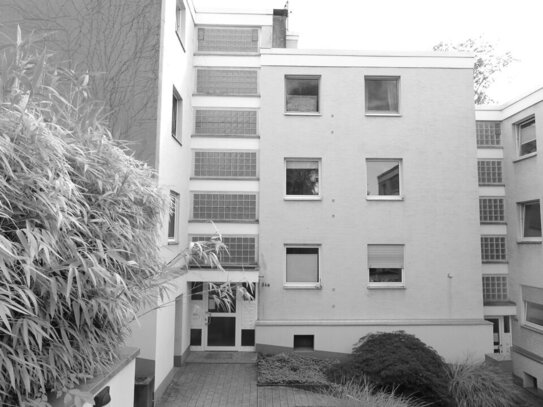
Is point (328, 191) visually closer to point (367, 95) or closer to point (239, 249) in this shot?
point (239, 249)

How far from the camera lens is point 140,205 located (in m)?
4.94

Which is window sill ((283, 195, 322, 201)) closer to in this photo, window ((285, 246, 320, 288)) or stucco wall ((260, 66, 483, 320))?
stucco wall ((260, 66, 483, 320))

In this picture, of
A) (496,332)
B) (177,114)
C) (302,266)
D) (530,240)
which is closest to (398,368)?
(302,266)

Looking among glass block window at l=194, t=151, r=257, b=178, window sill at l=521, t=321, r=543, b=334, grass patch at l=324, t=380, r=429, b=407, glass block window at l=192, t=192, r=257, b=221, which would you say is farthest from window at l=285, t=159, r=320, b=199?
window sill at l=521, t=321, r=543, b=334

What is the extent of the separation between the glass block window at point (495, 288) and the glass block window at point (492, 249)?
27.6 inches

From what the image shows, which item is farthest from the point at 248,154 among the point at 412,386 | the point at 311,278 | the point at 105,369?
the point at 105,369

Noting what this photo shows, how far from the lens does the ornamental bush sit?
2678 mm

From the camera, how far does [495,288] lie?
1456cm

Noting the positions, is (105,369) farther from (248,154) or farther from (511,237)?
(511,237)

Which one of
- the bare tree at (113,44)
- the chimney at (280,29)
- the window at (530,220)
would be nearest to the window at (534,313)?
the window at (530,220)

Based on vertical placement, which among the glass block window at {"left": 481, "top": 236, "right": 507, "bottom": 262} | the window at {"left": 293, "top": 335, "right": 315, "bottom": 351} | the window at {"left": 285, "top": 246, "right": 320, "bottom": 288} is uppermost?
the glass block window at {"left": 481, "top": 236, "right": 507, "bottom": 262}

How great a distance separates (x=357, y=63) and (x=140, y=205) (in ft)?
35.0

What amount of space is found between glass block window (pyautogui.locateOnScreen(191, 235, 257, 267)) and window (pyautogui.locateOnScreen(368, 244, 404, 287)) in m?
3.82

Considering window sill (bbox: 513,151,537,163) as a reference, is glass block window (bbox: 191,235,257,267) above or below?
below
